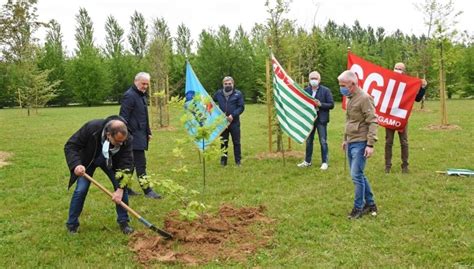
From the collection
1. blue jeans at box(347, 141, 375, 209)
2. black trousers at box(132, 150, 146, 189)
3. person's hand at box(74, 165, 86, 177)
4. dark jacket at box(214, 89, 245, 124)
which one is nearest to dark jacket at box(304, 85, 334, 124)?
dark jacket at box(214, 89, 245, 124)

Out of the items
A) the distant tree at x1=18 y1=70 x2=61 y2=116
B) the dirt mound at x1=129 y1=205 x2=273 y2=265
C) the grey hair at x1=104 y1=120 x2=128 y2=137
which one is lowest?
the dirt mound at x1=129 y1=205 x2=273 y2=265

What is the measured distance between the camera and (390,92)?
889 centimetres

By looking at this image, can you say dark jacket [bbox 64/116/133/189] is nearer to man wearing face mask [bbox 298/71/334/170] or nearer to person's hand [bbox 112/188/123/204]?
person's hand [bbox 112/188/123/204]

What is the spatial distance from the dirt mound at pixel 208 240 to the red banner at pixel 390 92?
3.77 meters

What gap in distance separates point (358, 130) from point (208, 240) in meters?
2.54

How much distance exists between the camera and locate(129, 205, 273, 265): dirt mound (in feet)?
17.0

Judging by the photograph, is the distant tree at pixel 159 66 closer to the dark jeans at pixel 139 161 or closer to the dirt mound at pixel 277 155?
the dirt mound at pixel 277 155

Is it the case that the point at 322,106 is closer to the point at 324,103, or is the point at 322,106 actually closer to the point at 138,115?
the point at 324,103

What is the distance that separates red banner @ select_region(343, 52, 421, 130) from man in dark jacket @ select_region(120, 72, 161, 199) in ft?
14.1

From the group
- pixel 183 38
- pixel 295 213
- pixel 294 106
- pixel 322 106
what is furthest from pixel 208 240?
pixel 183 38

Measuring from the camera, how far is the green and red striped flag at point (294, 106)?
9.70 metres

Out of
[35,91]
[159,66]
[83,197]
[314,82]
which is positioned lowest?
[83,197]

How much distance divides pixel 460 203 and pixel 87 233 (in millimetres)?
5470

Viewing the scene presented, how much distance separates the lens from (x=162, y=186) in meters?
5.60
